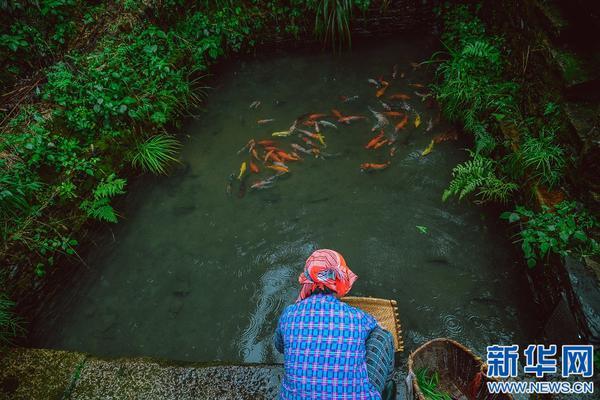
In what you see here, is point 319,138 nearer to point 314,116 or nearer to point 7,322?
point 314,116

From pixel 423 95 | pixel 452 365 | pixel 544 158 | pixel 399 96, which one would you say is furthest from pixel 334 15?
pixel 452 365

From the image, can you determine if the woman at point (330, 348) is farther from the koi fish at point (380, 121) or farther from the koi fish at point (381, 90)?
the koi fish at point (381, 90)

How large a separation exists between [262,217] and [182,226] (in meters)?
1.04

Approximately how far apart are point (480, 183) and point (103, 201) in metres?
4.49

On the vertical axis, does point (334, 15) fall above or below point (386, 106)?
above

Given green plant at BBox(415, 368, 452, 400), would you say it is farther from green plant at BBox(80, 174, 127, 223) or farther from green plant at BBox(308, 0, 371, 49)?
green plant at BBox(308, 0, 371, 49)

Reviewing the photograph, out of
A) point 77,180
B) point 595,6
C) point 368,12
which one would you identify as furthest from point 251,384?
point 368,12

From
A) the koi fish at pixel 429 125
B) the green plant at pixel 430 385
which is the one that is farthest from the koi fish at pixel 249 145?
the green plant at pixel 430 385

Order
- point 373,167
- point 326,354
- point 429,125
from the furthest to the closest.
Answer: point 429,125 < point 373,167 < point 326,354

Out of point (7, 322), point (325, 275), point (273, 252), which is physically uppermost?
point (325, 275)

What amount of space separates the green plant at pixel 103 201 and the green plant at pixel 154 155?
1.79 feet

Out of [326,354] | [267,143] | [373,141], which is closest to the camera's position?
[326,354]

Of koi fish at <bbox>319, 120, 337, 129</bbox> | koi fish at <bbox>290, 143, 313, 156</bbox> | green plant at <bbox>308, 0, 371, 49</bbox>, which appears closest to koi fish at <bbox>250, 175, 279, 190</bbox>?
koi fish at <bbox>290, 143, 313, 156</bbox>

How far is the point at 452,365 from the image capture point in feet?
11.4
